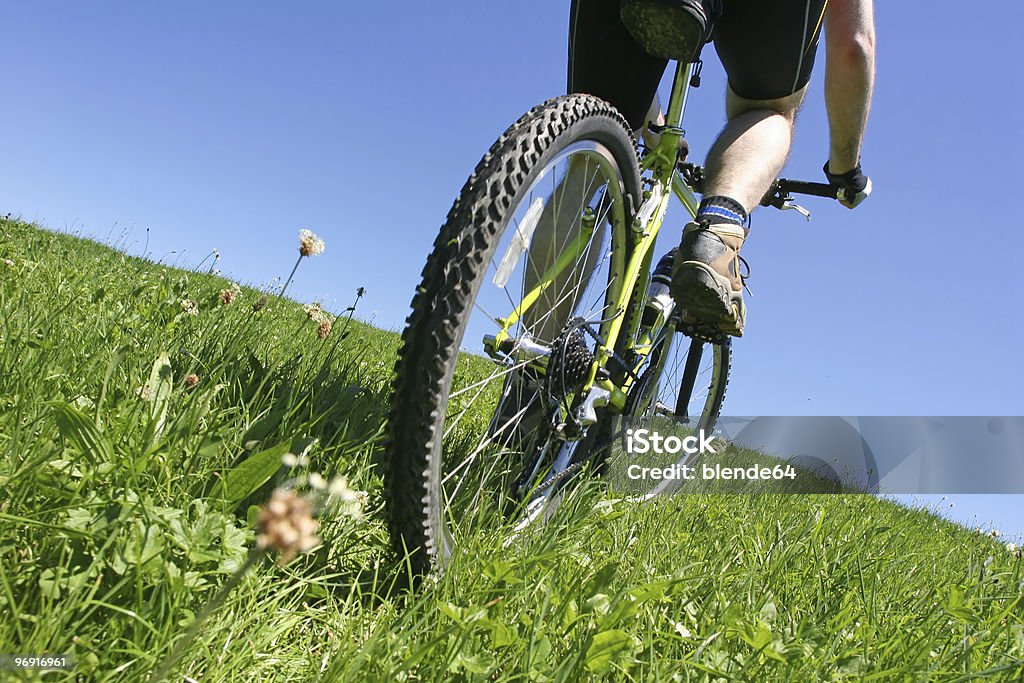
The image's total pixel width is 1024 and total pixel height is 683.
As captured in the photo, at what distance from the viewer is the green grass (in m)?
1.00

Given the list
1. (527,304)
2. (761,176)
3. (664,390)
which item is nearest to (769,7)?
(761,176)

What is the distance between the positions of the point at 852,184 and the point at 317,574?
243cm

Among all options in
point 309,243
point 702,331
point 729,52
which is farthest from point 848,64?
point 309,243

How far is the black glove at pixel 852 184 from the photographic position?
2.72m

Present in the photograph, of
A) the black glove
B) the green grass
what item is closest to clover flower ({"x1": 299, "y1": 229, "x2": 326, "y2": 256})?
the green grass

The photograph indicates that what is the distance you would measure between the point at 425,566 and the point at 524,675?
366 millimetres

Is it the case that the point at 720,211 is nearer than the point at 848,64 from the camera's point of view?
Yes

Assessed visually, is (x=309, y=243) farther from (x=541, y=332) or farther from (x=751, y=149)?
(x=751, y=149)

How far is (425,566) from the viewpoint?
1.41 m

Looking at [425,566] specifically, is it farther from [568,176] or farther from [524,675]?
[568,176]

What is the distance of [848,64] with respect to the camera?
91.0 inches

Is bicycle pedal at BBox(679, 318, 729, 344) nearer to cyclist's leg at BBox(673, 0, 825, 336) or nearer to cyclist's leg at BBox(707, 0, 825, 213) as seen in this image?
cyclist's leg at BBox(673, 0, 825, 336)

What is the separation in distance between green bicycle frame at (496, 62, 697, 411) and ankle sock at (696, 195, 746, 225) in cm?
25

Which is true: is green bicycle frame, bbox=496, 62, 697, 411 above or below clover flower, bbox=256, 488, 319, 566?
above
